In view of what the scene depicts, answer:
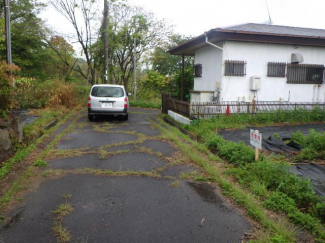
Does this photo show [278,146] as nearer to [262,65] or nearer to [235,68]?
[235,68]

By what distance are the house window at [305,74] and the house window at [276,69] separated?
0.33m

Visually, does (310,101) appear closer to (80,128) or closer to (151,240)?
(80,128)

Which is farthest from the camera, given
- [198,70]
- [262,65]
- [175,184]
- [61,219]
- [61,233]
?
[198,70]

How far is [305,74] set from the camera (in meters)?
11.6

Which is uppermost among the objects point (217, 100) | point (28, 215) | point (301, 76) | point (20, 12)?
point (20, 12)

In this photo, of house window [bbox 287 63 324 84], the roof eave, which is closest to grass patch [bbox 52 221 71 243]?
the roof eave

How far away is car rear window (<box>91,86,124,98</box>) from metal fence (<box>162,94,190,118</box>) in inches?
96.6

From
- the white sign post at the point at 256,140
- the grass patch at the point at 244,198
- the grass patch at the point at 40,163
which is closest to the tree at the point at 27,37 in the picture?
the grass patch at the point at 40,163

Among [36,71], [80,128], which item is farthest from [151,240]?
[36,71]

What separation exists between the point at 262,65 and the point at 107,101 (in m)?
6.60

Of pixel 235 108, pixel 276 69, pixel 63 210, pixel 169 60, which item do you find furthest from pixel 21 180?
pixel 169 60

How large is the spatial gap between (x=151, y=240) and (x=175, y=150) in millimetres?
3811

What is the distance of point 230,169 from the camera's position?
4879mm

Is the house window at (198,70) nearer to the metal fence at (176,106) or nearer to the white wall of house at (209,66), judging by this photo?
the white wall of house at (209,66)
